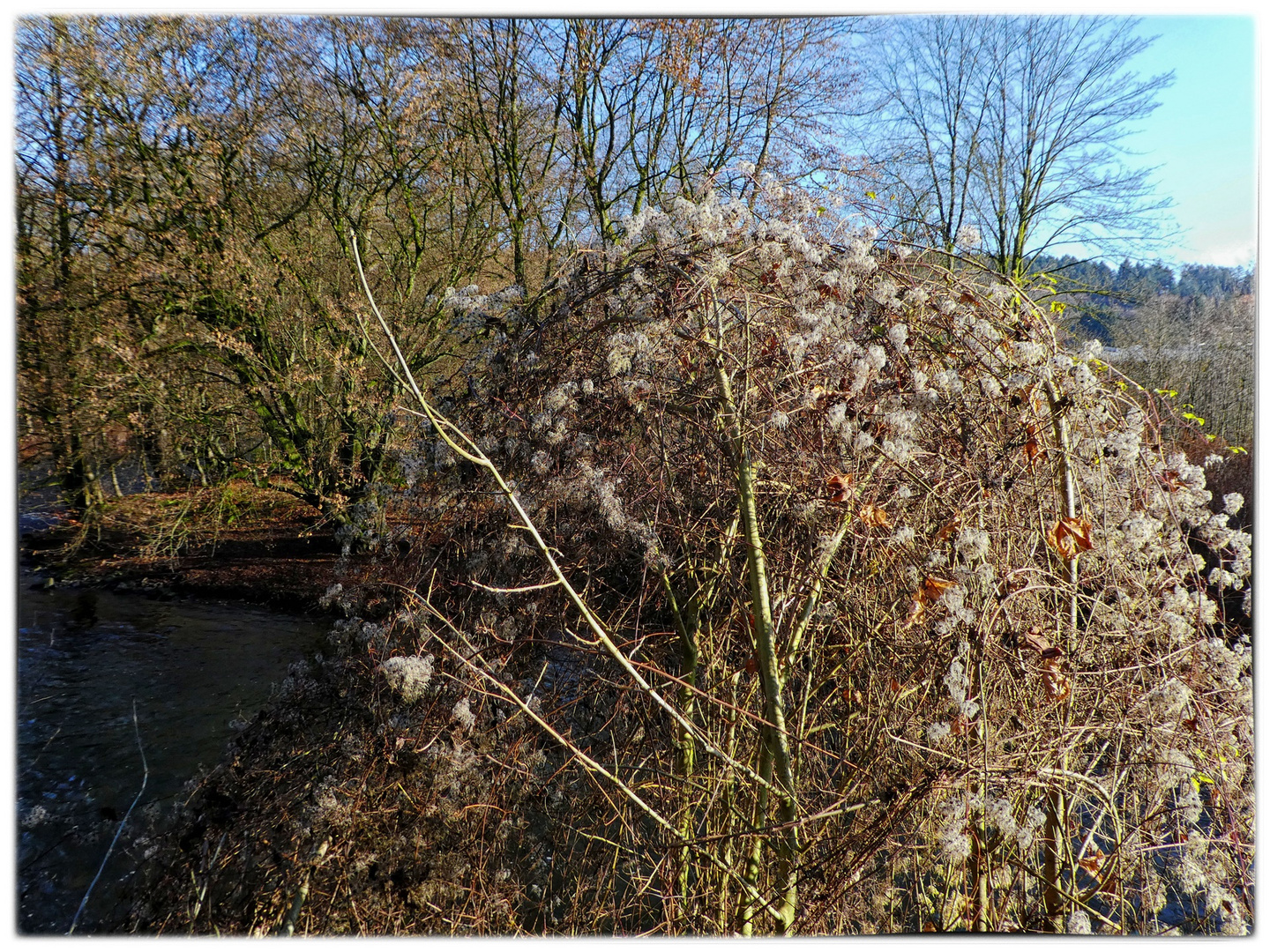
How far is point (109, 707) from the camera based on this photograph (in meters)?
5.59

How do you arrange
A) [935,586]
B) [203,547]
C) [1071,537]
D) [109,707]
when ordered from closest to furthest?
[935,586] → [1071,537] → [109,707] → [203,547]

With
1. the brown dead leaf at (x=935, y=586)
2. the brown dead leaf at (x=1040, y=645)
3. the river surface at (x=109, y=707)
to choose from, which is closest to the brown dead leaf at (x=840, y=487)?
the brown dead leaf at (x=935, y=586)

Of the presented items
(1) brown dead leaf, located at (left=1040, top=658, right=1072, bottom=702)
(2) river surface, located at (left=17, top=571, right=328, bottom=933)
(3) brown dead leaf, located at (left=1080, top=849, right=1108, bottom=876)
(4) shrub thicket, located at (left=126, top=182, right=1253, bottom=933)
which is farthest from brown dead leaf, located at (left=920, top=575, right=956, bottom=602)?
(2) river surface, located at (left=17, top=571, right=328, bottom=933)

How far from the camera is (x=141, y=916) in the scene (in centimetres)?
252

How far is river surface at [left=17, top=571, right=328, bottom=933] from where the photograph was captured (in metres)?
3.42

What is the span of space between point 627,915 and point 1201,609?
179 centimetres

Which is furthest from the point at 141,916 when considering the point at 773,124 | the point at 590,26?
the point at 773,124

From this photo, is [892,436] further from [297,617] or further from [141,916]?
[297,617]

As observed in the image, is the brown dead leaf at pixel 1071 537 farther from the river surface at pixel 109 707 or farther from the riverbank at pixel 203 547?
the riverbank at pixel 203 547

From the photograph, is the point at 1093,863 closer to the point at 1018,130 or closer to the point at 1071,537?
the point at 1071,537

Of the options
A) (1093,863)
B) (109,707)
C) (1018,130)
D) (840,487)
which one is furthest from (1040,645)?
(1018,130)

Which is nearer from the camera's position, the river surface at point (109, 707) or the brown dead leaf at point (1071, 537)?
the brown dead leaf at point (1071, 537)

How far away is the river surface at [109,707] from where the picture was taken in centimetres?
342

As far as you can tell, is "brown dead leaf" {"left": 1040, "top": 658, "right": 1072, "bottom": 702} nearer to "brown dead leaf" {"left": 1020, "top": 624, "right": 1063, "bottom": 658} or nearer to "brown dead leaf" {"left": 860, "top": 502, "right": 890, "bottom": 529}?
"brown dead leaf" {"left": 1020, "top": 624, "right": 1063, "bottom": 658}
